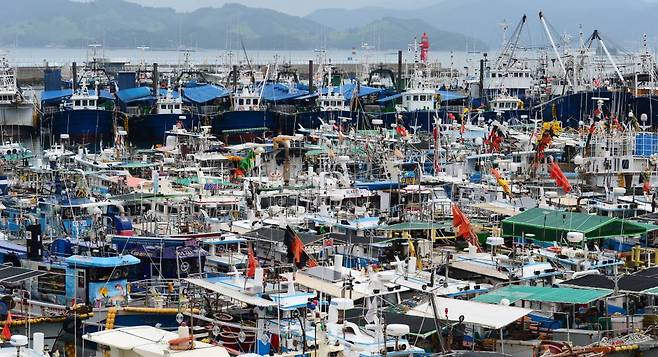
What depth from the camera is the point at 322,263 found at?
18.9m

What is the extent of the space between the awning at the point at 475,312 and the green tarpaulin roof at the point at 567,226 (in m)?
5.67

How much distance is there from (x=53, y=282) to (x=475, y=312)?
6711 millimetres

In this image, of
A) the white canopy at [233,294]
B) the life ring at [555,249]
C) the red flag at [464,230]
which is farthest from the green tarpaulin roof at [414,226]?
the white canopy at [233,294]

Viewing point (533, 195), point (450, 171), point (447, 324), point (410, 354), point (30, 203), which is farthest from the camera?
point (450, 171)

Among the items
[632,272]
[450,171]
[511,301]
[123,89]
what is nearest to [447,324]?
[511,301]

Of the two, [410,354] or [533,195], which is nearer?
[410,354]

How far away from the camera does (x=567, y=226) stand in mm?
20109

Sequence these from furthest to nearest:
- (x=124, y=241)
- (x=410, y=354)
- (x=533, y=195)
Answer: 1. (x=533, y=195)
2. (x=124, y=241)
3. (x=410, y=354)

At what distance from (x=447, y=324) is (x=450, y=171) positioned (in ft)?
56.2

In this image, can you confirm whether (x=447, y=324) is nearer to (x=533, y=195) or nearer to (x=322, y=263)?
(x=322, y=263)

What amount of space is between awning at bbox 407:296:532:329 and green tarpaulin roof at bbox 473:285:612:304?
0.63 m

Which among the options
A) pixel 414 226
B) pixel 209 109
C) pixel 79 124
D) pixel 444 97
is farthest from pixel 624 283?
pixel 444 97

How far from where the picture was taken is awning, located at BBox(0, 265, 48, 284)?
54.4 ft

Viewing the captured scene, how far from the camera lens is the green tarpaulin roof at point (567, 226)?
19891 millimetres
